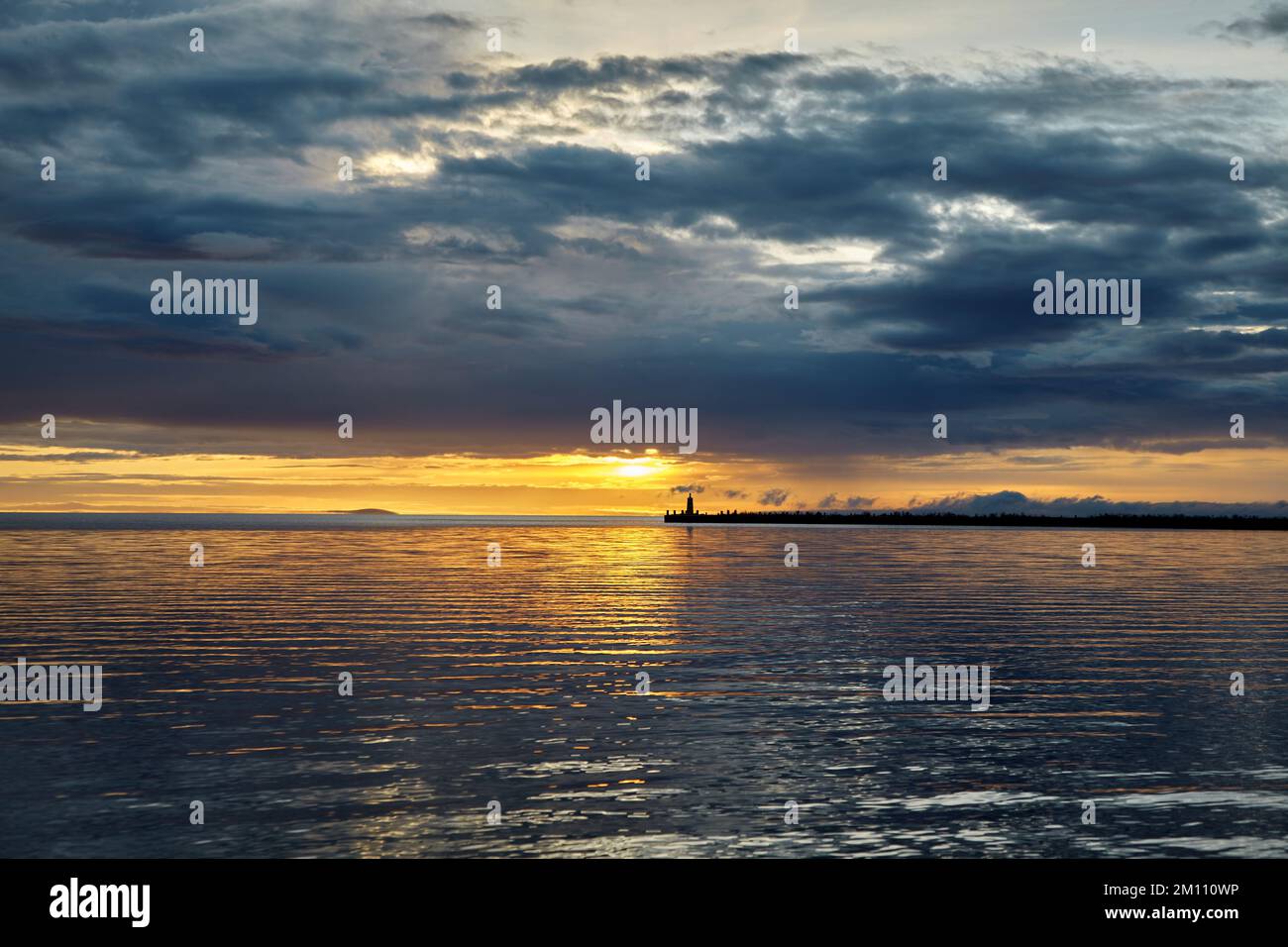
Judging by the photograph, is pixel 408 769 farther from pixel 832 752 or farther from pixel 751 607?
pixel 751 607

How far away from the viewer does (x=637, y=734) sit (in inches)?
818

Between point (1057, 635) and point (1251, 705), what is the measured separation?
1331 centimetres

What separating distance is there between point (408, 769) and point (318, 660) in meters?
13.8

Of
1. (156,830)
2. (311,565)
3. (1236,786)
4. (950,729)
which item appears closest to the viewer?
(156,830)

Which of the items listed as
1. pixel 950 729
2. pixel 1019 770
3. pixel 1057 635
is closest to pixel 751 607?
pixel 1057 635

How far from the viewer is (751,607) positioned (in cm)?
4828

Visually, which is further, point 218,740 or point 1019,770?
point 218,740

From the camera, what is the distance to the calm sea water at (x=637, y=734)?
47.5ft

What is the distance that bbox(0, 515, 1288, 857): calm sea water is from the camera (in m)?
14.5

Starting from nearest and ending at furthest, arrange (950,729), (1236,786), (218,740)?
(1236,786)
(218,740)
(950,729)
